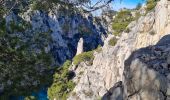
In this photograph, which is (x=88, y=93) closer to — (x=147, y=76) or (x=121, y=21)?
(x=121, y=21)

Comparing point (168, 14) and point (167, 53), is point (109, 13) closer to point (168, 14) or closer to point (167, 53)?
point (167, 53)

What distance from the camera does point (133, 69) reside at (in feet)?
65.0

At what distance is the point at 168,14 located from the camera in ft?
184

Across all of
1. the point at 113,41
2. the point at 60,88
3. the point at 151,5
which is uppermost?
the point at 113,41

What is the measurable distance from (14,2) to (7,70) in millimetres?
4121

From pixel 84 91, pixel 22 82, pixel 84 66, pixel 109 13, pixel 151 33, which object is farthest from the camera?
pixel 84 66

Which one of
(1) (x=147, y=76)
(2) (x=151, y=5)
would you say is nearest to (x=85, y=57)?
(2) (x=151, y=5)

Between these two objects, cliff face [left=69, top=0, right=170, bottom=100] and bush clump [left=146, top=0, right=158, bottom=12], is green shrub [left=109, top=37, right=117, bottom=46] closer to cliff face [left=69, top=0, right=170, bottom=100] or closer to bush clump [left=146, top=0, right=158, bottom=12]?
cliff face [left=69, top=0, right=170, bottom=100]

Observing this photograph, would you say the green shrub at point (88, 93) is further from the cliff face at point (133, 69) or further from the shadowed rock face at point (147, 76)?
the shadowed rock face at point (147, 76)

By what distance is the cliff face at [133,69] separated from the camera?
18.6 meters

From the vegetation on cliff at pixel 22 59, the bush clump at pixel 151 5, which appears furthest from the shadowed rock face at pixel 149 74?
the bush clump at pixel 151 5

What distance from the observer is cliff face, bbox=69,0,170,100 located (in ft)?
61.0

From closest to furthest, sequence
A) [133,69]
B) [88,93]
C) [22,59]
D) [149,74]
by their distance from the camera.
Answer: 1. [149,74]
2. [133,69]
3. [22,59]
4. [88,93]

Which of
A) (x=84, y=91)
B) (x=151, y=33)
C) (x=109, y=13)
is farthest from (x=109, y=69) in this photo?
(x=109, y=13)
